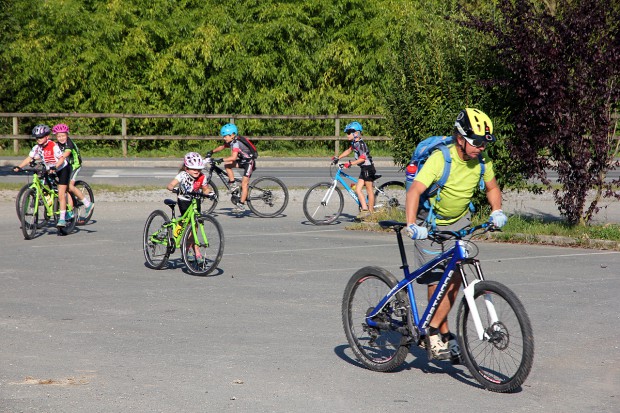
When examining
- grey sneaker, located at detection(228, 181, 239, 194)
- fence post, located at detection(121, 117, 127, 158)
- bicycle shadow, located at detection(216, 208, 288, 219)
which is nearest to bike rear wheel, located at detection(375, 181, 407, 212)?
bicycle shadow, located at detection(216, 208, 288, 219)

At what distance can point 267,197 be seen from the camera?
1791cm

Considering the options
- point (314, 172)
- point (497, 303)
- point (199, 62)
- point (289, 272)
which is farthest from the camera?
point (199, 62)

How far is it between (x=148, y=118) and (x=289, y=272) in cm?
2307

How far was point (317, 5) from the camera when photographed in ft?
114

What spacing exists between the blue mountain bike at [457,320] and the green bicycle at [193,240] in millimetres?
4336

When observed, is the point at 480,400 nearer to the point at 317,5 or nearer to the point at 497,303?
the point at 497,303

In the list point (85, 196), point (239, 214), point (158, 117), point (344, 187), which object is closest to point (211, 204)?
point (239, 214)

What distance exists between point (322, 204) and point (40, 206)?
459 cm

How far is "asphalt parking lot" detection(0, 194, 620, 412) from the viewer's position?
6.42 meters

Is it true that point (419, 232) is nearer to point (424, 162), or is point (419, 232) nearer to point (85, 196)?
point (424, 162)

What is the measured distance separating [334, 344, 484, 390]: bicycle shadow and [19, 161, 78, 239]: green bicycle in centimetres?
814

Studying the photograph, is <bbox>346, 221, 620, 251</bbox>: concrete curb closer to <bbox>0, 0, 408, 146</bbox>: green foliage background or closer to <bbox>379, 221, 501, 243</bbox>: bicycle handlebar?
<bbox>379, 221, 501, 243</bbox>: bicycle handlebar

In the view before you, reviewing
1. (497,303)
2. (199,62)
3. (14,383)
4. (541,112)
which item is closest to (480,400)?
(497,303)

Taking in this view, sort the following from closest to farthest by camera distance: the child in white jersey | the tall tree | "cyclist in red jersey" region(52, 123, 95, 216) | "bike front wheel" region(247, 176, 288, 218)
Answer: the child in white jersey → the tall tree → "cyclist in red jersey" region(52, 123, 95, 216) → "bike front wheel" region(247, 176, 288, 218)
